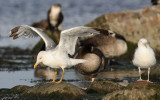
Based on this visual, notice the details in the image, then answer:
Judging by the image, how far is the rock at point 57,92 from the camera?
8.55m

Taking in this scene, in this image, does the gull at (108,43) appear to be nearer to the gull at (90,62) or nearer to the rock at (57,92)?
the gull at (90,62)

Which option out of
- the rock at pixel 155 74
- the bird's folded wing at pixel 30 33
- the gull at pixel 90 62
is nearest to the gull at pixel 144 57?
the rock at pixel 155 74

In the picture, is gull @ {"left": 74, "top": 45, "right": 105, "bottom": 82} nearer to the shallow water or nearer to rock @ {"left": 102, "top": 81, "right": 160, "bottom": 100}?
the shallow water

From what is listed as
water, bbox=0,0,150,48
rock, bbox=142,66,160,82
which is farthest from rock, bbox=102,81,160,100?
water, bbox=0,0,150,48

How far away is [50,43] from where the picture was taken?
33.9 ft

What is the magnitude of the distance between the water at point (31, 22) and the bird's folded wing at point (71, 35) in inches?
48.8

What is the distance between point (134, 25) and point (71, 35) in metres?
8.83

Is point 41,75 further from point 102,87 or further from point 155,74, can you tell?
point 102,87

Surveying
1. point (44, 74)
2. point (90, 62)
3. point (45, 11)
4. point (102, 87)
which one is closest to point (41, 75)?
point (44, 74)

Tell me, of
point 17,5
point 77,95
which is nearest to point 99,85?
point 77,95

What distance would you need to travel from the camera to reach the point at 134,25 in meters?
18.2

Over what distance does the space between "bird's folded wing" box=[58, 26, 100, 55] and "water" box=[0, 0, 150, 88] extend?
4.06 feet

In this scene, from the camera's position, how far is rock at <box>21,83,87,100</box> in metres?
8.55

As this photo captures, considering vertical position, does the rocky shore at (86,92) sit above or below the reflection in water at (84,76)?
above
